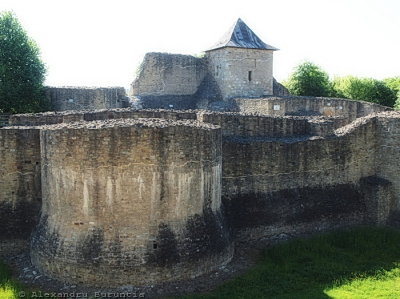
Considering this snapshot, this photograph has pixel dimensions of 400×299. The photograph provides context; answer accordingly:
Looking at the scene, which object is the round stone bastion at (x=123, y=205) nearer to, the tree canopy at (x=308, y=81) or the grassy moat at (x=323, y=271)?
the grassy moat at (x=323, y=271)

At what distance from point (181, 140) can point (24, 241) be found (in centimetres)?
513

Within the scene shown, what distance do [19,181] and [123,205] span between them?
12.2ft

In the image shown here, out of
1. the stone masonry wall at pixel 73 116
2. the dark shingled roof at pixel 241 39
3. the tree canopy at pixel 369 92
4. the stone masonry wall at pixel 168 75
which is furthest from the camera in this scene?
the tree canopy at pixel 369 92

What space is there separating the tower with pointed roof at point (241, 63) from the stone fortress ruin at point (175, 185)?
1316 centimetres

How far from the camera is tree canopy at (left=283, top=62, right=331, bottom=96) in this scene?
122 feet

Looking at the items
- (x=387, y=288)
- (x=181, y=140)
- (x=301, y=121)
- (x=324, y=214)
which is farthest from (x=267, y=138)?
(x=387, y=288)

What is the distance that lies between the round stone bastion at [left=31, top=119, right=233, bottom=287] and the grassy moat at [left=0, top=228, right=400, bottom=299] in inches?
43.1

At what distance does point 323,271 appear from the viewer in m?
11.2

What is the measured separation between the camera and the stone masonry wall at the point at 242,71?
29.5 metres

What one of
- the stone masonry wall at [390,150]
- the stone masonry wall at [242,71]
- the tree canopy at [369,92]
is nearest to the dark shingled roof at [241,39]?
the stone masonry wall at [242,71]

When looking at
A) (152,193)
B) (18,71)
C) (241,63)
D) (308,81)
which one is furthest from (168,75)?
(152,193)

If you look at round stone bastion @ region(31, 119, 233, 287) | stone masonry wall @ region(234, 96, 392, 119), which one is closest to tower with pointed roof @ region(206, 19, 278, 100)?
stone masonry wall @ region(234, 96, 392, 119)

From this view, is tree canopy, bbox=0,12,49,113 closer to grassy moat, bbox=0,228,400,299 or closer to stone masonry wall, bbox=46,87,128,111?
stone masonry wall, bbox=46,87,128,111

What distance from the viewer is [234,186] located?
13.2 metres
